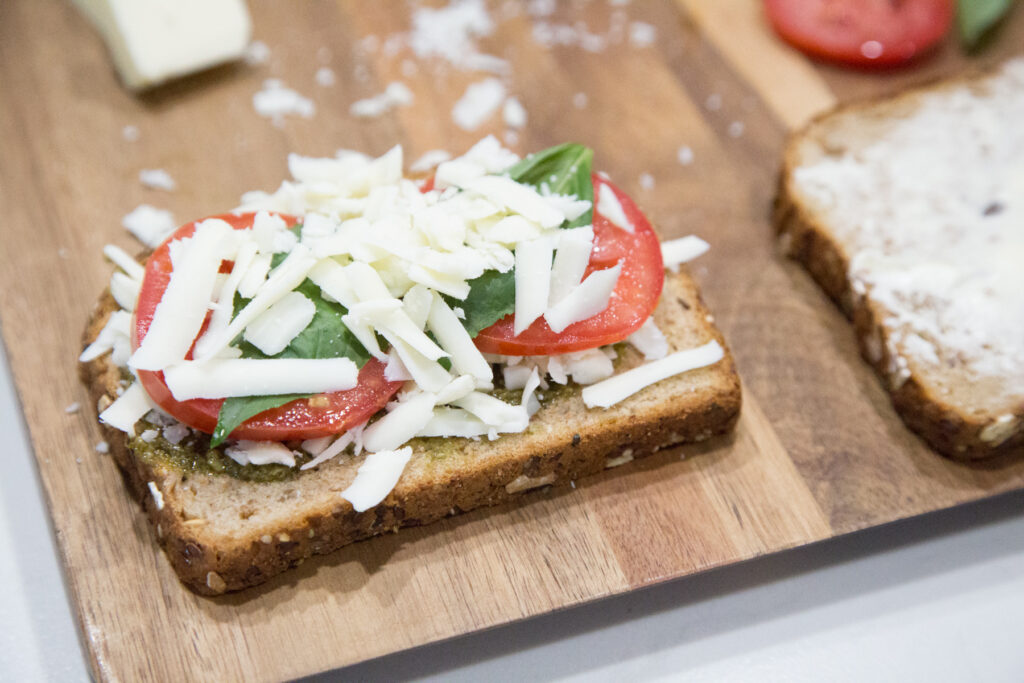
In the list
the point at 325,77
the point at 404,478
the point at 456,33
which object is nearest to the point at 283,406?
the point at 404,478

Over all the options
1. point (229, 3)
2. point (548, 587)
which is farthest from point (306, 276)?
point (229, 3)

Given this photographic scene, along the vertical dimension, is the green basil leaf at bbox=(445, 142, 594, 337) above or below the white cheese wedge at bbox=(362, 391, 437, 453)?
above

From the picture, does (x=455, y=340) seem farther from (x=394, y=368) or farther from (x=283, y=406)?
(x=283, y=406)

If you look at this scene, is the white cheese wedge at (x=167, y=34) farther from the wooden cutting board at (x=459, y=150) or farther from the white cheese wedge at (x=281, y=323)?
the white cheese wedge at (x=281, y=323)

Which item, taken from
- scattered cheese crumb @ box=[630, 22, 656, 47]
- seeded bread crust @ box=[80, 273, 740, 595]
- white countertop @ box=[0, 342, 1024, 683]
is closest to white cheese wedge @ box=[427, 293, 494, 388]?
seeded bread crust @ box=[80, 273, 740, 595]

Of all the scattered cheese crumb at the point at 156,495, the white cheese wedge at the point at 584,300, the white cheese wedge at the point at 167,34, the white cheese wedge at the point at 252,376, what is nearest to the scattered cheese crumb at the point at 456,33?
the white cheese wedge at the point at 167,34

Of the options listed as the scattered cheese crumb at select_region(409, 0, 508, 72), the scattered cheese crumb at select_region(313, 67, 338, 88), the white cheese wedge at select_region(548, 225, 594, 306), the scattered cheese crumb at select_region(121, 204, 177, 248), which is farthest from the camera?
the scattered cheese crumb at select_region(409, 0, 508, 72)

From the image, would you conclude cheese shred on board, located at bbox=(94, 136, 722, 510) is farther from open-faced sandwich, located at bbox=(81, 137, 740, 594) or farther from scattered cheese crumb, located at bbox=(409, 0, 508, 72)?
scattered cheese crumb, located at bbox=(409, 0, 508, 72)
